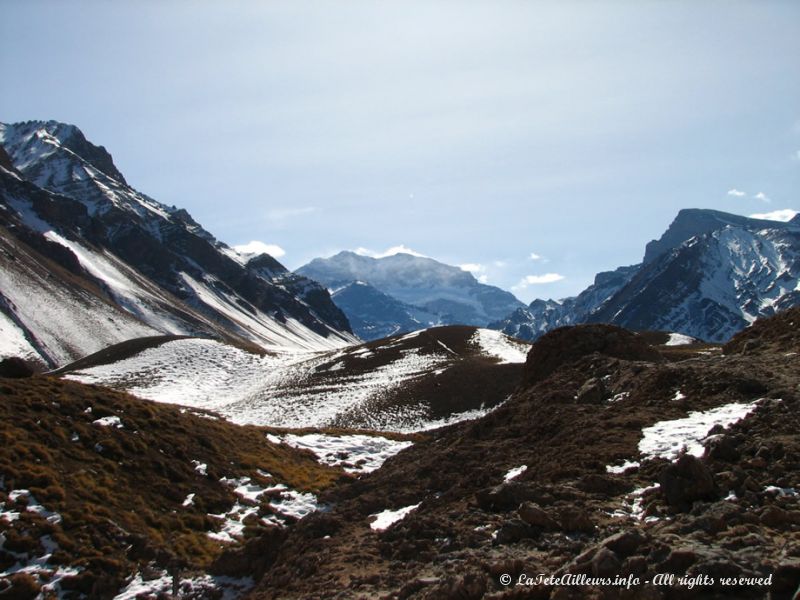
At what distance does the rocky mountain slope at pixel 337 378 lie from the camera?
57.6 meters

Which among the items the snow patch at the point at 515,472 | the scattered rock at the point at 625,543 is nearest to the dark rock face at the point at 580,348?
the snow patch at the point at 515,472

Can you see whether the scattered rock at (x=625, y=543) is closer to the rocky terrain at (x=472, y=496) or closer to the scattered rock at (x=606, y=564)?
the rocky terrain at (x=472, y=496)

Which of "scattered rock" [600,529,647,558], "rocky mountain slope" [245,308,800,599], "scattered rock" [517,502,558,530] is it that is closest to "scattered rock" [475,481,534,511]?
"rocky mountain slope" [245,308,800,599]

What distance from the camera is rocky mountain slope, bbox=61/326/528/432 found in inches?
2266

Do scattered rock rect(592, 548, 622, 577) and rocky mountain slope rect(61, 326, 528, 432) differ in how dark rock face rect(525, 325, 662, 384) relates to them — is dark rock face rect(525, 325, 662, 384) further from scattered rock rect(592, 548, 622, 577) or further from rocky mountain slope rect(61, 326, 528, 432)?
rocky mountain slope rect(61, 326, 528, 432)

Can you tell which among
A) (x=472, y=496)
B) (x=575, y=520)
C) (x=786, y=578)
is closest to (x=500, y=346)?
(x=472, y=496)

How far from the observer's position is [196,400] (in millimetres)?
69125

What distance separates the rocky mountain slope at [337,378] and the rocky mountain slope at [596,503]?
34931 millimetres

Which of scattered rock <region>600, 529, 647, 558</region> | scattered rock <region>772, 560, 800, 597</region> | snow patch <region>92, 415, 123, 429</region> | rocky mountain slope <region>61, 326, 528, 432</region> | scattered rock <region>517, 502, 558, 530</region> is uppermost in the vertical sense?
scattered rock <region>772, 560, 800, 597</region>

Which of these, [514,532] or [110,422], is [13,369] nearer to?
[110,422]

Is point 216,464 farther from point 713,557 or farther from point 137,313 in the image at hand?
point 137,313

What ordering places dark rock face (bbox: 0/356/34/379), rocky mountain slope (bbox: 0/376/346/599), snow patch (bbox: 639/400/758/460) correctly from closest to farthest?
snow patch (bbox: 639/400/758/460) < rocky mountain slope (bbox: 0/376/346/599) < dark rock face (bbox: 0/356/34/379)

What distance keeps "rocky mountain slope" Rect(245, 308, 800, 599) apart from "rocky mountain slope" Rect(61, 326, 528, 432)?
115 feet

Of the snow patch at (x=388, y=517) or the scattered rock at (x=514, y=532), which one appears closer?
the scattered rock at (x=514, y=532)
